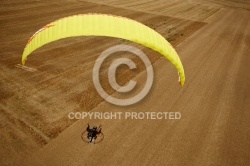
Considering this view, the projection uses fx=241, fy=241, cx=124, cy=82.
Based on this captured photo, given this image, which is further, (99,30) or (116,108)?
(116,108)

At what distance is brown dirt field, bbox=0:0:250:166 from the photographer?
9703mm

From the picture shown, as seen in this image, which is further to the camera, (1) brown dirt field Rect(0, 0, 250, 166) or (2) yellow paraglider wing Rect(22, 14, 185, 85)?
(1) brown dirt field Rect(0, 0, 250, 166)

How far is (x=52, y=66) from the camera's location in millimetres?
16656

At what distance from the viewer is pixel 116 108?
41.8ft

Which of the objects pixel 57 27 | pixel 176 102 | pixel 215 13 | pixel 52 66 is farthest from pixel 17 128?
pixel 215 13

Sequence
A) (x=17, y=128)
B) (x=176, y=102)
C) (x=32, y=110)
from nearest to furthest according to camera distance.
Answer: (x=17, y=128), (x=32, y=110), (x=176, y=102)

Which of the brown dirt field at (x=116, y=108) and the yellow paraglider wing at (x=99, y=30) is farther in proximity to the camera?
the brown dirt field at (x=116, y=108)

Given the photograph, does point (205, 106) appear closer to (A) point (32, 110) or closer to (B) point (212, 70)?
(B) point (212, 70)

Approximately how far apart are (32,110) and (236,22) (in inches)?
1546

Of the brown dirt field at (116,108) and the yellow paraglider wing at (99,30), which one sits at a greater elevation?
the yellow paraglider wing at (99,30)

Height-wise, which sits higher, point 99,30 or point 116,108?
point 99,30

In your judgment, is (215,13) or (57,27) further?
(215,13)

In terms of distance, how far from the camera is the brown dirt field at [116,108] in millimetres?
9703

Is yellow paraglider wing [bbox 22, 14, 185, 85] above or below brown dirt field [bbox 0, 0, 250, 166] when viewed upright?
above
